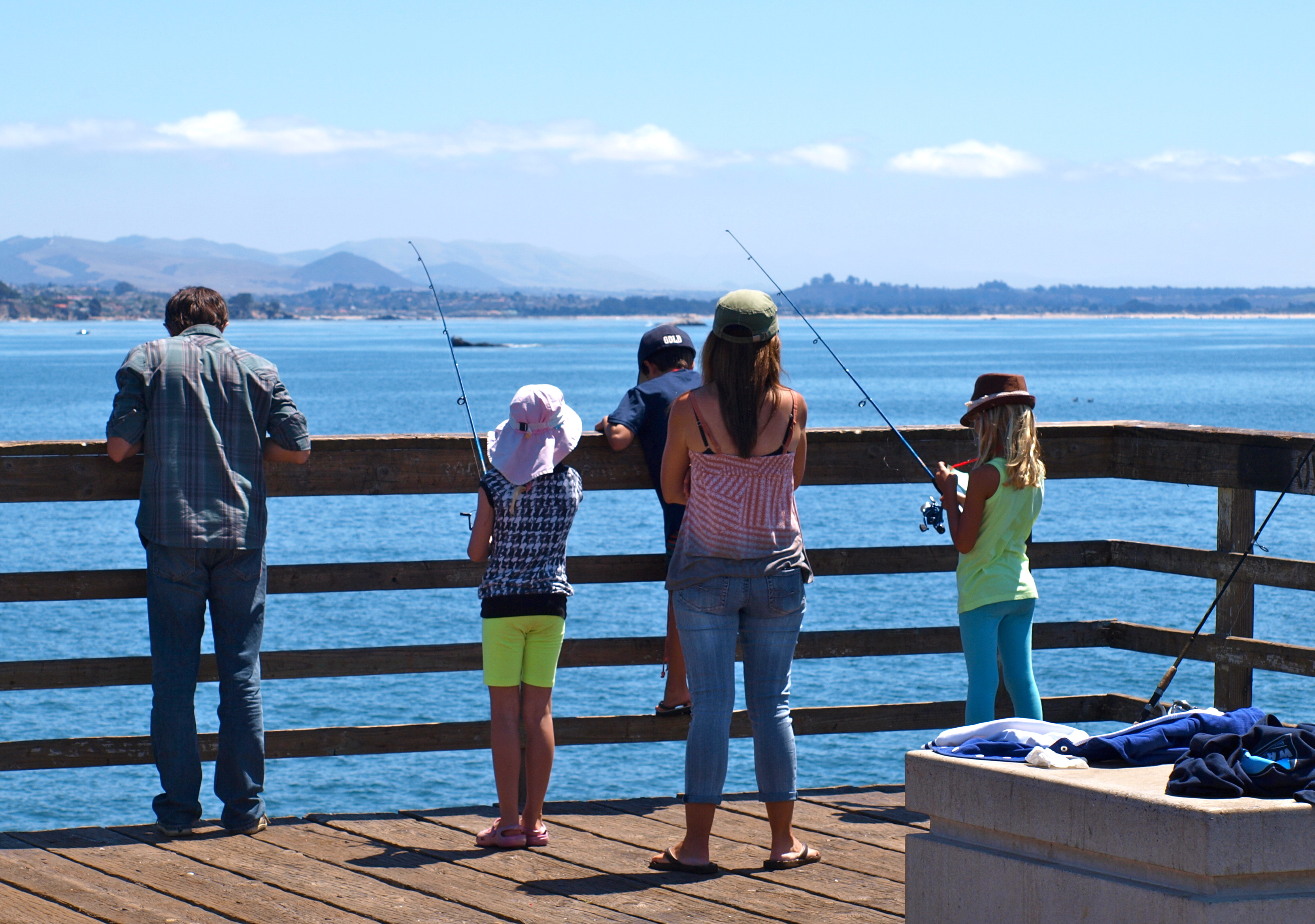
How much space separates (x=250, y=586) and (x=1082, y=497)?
39.6m

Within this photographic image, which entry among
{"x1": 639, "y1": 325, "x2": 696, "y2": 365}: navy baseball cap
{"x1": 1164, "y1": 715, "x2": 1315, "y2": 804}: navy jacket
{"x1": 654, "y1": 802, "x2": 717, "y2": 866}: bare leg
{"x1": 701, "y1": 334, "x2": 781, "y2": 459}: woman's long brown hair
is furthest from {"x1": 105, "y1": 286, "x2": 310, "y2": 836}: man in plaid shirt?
{"x1": 1164, "y1": 715, "x2": 1315, "y2": 804}: navy jacket

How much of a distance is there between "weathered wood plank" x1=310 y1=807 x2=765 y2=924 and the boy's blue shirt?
111 cm

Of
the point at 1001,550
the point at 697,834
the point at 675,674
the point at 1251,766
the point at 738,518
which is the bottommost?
the point at 697,834

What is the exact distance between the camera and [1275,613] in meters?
23.9

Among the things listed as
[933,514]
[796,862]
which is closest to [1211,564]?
[933,514]

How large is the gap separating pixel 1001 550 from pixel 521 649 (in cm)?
139

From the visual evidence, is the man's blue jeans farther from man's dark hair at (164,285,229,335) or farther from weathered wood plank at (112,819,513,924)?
man's dark hair at (164,285,229,335)

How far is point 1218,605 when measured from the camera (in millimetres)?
4387

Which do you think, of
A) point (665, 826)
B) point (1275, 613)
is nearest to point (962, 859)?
point (665, 826)

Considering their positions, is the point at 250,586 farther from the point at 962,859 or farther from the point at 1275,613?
the point at 1275,613

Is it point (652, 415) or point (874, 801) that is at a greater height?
point (652, 415)

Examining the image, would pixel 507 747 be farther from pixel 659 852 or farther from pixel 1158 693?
pixel 1158 693

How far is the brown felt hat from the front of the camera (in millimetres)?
4023

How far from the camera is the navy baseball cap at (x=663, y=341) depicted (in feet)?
14.8
